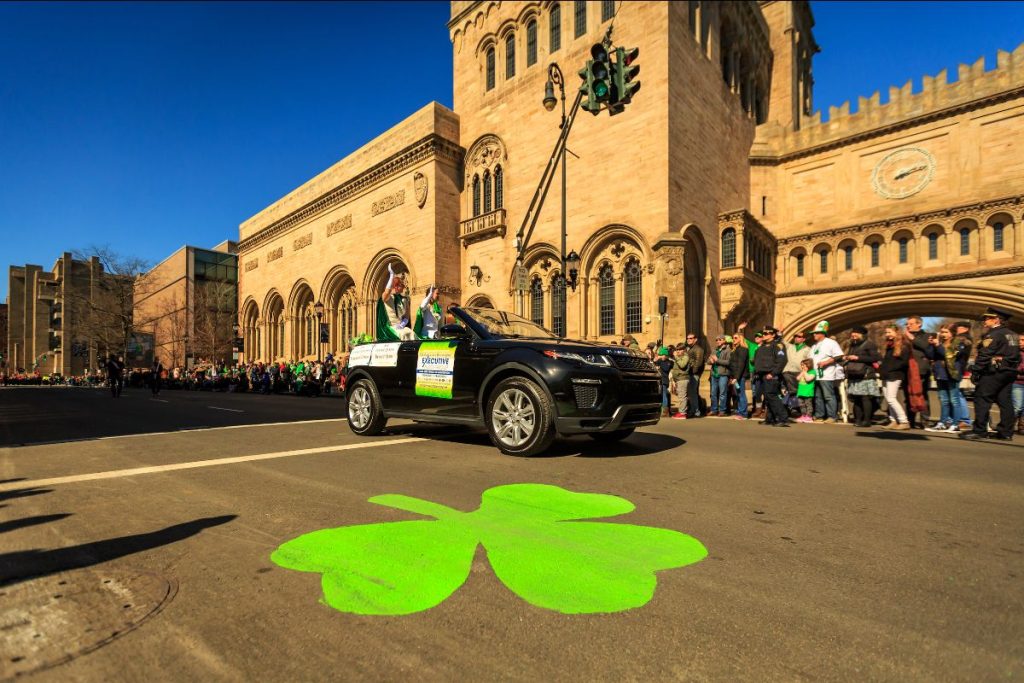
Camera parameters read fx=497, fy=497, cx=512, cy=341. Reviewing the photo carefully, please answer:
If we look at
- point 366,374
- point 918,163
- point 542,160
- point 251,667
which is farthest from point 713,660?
point 918,163

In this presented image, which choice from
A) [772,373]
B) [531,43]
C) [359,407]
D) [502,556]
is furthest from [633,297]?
[502,556]

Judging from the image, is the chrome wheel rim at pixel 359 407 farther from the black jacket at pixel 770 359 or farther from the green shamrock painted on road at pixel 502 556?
the black jacket at pixel 770 359

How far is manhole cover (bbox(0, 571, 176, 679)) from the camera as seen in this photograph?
162 cm

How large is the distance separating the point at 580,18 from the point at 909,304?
2108cm

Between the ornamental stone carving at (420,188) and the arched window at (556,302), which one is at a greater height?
the ornamental stone carving at (420,188)

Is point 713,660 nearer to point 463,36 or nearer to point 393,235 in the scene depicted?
point 393,235

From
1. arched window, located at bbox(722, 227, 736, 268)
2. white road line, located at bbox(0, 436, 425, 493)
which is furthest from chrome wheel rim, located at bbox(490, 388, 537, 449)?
arched window, located at bbox(722, 227, 736, 268)

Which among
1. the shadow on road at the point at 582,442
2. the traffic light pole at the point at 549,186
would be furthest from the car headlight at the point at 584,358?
the traffic light pole at the point at 549,186

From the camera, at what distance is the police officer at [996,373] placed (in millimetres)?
6852

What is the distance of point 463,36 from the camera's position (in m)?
27.3

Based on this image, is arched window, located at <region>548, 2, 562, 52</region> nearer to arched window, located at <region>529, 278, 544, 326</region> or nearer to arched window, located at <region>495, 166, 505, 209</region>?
arched window, located at <region>495, 166, 505, 209</region>

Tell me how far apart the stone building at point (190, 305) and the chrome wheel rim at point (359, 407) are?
46.2m

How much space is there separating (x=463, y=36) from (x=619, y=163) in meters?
14.0

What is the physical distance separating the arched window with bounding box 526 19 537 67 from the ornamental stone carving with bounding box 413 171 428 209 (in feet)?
24.7
